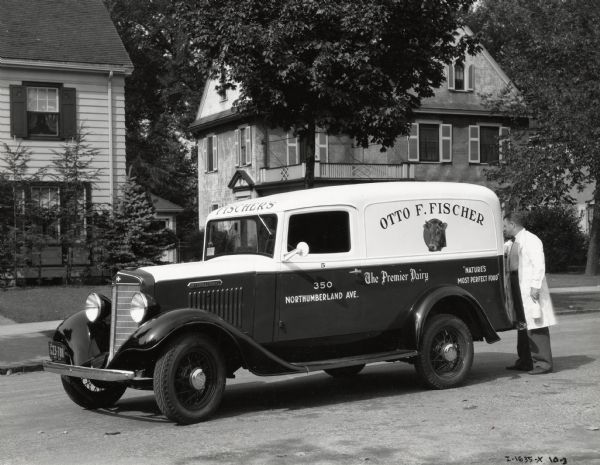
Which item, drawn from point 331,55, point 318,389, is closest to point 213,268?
point 318,389

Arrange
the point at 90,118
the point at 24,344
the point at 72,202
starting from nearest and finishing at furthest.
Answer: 1. the point at 24,344
2. the point at 72,202
3. the point at 90,118

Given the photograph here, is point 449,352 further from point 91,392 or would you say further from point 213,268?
point 91,392

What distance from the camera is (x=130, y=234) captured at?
24.8 meters

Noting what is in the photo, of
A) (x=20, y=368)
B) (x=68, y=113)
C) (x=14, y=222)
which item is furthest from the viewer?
(x=68, y=113)

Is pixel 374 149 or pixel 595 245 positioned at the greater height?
pixel 374 149

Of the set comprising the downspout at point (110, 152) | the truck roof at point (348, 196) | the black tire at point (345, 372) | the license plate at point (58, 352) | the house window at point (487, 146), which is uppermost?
the house window at point (487, 146)

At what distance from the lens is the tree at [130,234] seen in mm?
24781

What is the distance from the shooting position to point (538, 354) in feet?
33.8

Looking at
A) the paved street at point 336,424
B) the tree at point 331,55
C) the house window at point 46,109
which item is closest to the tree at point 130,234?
the house window at point 46,109

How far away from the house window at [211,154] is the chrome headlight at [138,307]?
3658 centimetres

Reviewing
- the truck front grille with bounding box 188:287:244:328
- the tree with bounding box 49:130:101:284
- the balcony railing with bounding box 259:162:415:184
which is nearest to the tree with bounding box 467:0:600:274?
the balcony railing with bounding box 259:162:415:184

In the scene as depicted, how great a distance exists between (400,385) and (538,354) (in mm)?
1695

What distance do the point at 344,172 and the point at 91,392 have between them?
95.9ft

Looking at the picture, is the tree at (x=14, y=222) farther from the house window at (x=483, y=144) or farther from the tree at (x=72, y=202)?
the house window at (x=483, y=144)
